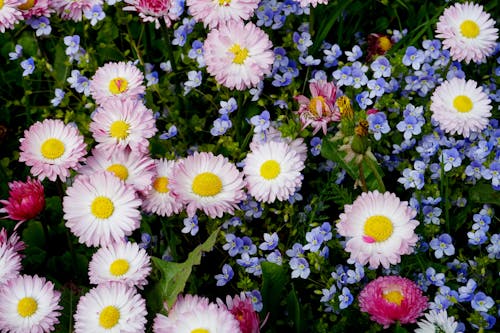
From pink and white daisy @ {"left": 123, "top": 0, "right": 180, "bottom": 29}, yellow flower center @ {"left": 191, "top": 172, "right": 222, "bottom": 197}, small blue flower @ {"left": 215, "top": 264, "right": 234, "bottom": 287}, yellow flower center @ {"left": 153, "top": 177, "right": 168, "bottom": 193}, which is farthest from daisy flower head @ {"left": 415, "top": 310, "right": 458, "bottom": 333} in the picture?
pink and white daisy @ {"left": 123, "top": 0, "right": 180, "bottom": 29}

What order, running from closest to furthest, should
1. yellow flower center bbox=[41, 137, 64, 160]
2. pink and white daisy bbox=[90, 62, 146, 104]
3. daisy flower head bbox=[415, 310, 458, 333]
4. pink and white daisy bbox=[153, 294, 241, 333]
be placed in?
pink and white daisy bbox=[153, 294, 241, 333] → daisy flower head bbox=[415, 310, 458, 333] → yellow flower center bbox=[41, 137, 64, 160] → pink and white daisy bbox=[90, 62, 146, 104]

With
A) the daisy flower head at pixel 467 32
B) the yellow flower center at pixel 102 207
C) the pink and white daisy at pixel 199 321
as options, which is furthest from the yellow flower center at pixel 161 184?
the daisy flower head at pixel 467 32

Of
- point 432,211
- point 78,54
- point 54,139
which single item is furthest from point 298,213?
point 78,54

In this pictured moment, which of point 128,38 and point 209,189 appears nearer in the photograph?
point 209,189

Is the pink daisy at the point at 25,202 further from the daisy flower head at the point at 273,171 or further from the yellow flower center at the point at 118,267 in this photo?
the daisy flower head at the point at 273,171

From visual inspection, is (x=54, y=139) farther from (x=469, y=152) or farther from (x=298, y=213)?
(x=469, y=152)

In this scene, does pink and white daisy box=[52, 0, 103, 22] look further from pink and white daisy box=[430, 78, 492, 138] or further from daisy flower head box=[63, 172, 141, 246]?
pink and white daisy box=[430, 78, 492, 138]
